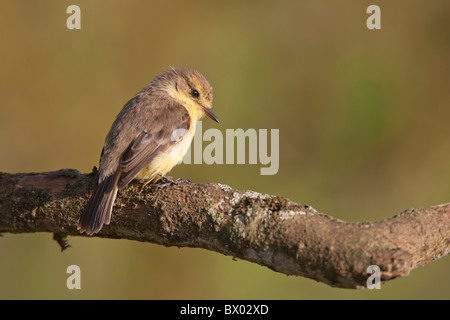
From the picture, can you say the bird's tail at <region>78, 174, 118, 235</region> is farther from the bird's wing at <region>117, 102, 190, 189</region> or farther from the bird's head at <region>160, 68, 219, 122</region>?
the bird's head at <region>160, 68, 219, 122</region>

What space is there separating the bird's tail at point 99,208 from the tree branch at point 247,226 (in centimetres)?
9

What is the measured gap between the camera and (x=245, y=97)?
7.61 meters

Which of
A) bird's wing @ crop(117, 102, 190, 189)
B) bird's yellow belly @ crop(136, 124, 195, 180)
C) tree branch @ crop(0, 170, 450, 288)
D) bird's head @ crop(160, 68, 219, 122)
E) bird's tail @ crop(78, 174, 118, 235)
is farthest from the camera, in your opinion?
bird's head @ crop(160, 68, 219, 122)

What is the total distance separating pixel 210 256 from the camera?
728 cm

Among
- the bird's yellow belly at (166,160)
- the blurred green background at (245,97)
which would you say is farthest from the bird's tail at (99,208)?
the blurred green background at (245,97)

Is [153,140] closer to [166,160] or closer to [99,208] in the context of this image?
[166,160]

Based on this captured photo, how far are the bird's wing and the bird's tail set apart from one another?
0.08 metres

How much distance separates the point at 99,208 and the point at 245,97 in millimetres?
3773

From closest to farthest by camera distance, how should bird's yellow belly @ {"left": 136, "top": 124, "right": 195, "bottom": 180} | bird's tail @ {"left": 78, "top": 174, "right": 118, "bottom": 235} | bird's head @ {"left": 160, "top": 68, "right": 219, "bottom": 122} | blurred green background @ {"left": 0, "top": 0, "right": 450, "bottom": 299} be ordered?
bird's tail @ {"left": 78, "top": 174, "right": 118, "bottom": 235} < bird's yellow belly @ {"left": 136, "top": 124, "right": 195, "bottom": 180} < bird's head @ {"left": 160, "top": 68, "right": 219, "bottom": 122} < blurred green background @ {"left": 0, "top": 0, "right": 450, "bottom": 299}

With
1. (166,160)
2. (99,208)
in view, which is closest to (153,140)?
(166,160)

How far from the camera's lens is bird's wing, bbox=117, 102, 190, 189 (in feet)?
14.9

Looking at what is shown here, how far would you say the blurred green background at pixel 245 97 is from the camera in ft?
23.7

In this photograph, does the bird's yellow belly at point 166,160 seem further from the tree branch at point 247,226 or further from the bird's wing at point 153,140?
the tree branch at point 247,226

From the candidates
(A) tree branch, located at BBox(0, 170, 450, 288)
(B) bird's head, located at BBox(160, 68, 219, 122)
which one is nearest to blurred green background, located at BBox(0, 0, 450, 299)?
(B) bird's head, located at BBox(160, 68, 219, 122)
